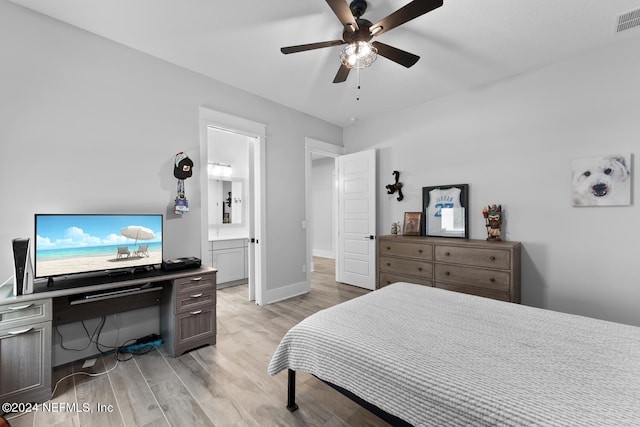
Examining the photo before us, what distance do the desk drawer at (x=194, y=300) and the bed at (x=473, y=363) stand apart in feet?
3.86

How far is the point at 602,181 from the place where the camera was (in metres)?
2.59

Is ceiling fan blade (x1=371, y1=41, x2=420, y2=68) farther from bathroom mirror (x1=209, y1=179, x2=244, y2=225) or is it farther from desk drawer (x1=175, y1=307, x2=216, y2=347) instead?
bathroom mirror (x1=209, y1=179, x2=244, y2=225)

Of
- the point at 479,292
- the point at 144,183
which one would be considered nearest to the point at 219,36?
the point at 144,183

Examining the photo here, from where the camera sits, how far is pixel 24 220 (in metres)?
2.08

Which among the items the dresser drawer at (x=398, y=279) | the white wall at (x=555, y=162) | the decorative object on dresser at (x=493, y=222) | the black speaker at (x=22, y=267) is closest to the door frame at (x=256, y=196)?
the dresser drawer at (x=398, y=279)

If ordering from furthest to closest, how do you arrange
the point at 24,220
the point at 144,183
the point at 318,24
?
the point at 144,183 → the point at 318,24 → the point at 24,220

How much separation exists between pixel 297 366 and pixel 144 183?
2.28 m

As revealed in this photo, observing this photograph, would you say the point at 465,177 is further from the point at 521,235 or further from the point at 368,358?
the point at 368,358

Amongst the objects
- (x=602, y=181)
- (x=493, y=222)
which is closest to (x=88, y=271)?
(x=493, y=222)

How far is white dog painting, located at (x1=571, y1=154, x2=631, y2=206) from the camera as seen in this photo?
8.18ft

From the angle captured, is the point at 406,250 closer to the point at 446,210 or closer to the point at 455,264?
the point at 455,264

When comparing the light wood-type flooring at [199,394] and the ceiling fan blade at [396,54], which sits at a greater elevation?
the ceiling fan blade at [396,54]

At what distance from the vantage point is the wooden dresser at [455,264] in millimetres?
2773

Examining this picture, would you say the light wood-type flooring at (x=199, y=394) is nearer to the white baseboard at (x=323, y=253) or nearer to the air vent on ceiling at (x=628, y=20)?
the air vent on ceiling at (x=628, y=20)
